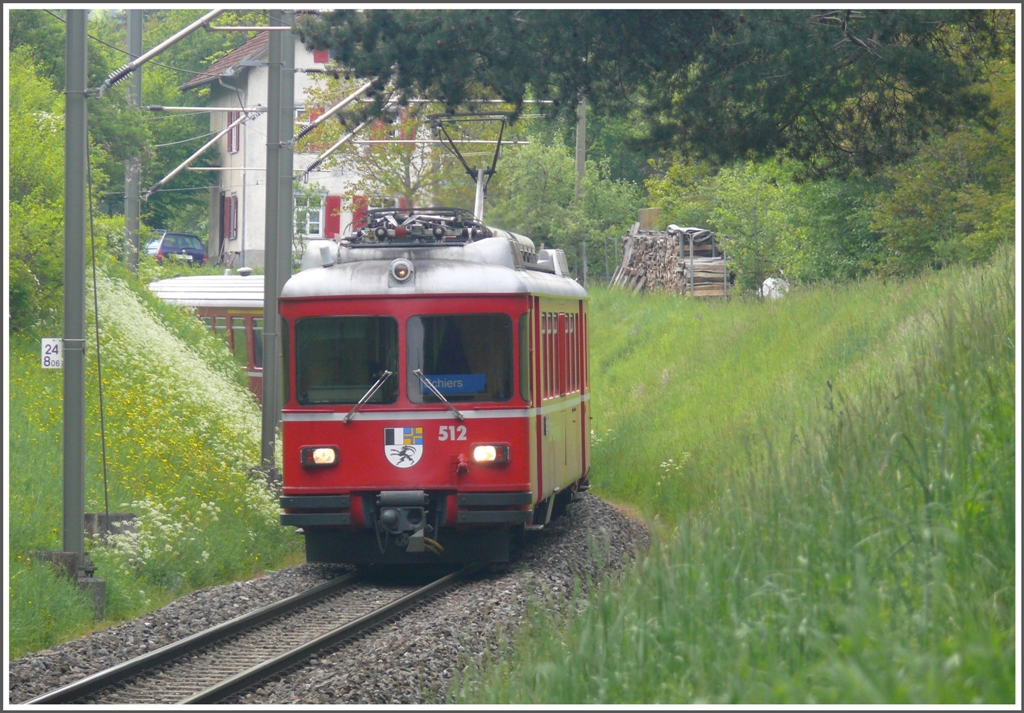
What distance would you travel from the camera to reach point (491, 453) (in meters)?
11.5

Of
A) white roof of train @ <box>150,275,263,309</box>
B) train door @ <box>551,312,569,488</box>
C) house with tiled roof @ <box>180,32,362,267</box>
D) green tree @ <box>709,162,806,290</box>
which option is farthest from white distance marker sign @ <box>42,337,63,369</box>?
house with tiled roof @ <box>180,32,362,267</box>

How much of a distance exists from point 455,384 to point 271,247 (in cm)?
531

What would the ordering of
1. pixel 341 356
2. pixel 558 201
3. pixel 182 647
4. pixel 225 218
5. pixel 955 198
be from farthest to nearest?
pixel 225 218, pixel 558 201, pixel 955 198, pixel 341 356, pixel 182 647

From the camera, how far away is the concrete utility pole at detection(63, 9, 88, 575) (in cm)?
1083

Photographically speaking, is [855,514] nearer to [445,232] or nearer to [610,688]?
[610,688]

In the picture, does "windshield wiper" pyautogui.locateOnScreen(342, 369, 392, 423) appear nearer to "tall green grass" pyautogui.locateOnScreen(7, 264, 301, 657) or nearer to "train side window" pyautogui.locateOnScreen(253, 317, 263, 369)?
"tall green grass" pyautogui.locateOnScreen(7, 264, 301, 657)

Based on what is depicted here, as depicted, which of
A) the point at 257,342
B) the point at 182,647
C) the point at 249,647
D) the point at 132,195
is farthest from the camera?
the point at 132,195

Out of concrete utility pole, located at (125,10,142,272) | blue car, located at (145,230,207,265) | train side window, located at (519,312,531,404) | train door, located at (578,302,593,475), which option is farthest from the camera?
blue car, located at (145,230,207,265)

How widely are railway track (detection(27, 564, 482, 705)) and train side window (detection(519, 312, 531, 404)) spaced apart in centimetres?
189

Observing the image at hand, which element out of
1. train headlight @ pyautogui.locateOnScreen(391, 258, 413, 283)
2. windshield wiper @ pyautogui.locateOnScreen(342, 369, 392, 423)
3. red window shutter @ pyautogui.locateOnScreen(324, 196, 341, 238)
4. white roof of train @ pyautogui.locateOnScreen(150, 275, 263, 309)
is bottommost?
windshield wiper @ pyautogui.locateOnScreen(342, 369, 392, 423)

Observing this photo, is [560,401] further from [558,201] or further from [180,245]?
[180,245]

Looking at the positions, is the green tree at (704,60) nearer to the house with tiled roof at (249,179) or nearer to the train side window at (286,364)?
the train side window at (286,364)

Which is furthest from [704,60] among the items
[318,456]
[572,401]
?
[318,456]

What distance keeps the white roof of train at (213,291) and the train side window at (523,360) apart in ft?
45.4
